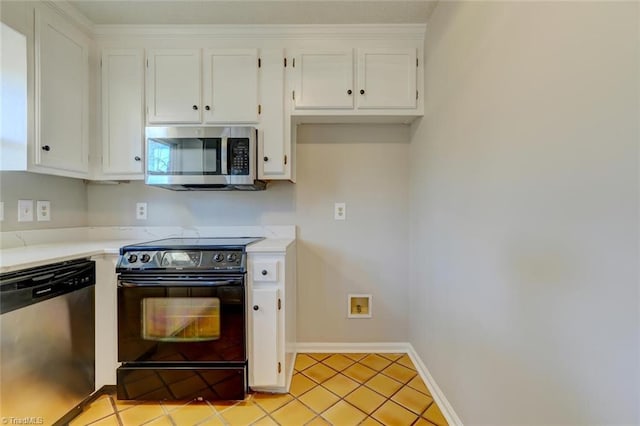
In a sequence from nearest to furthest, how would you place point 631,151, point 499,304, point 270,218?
point 631,151 < point 499,304 < point 270,218

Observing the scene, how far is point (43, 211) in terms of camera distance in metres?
1.85

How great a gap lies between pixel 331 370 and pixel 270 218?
1203 mm

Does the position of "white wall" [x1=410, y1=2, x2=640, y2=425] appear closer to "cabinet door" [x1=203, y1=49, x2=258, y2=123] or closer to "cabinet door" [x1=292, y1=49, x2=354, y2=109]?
"cabinet door" [x1=292, y1=49, x2=354, y2=109]

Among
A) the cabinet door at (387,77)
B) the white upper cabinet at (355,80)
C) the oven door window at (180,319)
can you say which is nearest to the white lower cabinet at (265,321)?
the oven door window at (180,319)

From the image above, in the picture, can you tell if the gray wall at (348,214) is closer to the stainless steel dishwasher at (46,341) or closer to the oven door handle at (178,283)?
the oven door handle at (178,283)

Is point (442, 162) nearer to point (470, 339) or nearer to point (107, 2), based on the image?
point (470, 339)

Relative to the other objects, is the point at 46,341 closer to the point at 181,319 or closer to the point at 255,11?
the point at 181,319

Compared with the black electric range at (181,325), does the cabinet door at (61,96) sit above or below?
above

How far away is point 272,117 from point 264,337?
4.74 feet

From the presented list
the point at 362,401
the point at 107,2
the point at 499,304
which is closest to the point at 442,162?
the point at 499,304

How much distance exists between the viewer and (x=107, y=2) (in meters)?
1.74

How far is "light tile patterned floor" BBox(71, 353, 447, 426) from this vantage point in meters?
1.49

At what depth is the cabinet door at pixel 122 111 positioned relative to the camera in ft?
6.42

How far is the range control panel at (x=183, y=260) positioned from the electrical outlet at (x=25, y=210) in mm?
710
